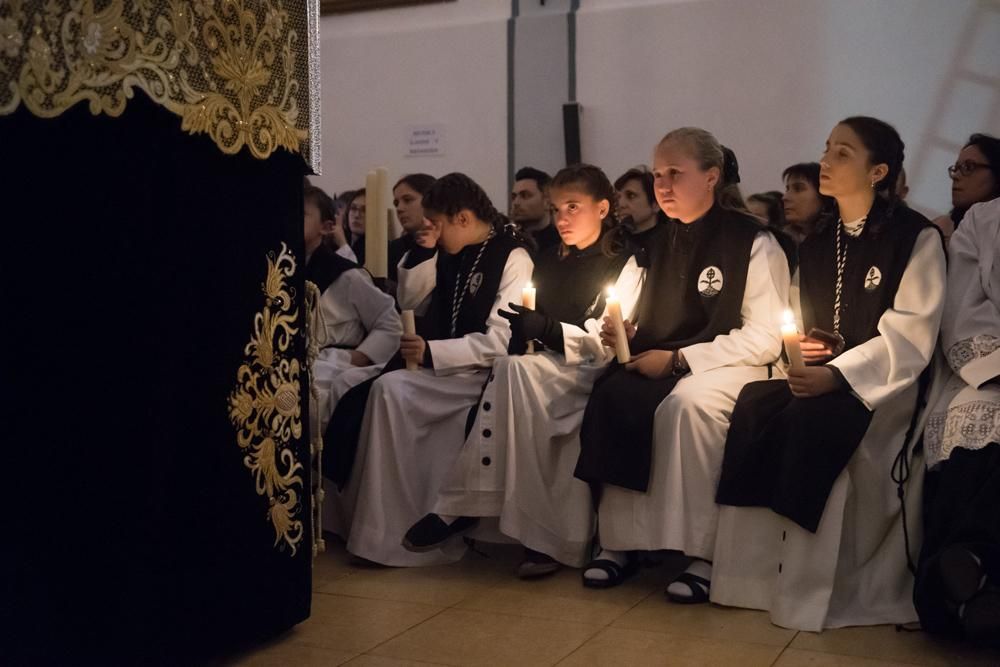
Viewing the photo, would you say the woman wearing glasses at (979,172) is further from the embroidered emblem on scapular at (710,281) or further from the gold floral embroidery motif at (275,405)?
the gold floral embroidery motif at (275,405)

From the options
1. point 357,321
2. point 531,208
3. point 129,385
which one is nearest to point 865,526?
point 129,385

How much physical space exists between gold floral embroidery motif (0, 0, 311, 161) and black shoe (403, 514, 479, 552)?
1704mm

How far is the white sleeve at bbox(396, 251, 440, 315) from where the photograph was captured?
5.43m

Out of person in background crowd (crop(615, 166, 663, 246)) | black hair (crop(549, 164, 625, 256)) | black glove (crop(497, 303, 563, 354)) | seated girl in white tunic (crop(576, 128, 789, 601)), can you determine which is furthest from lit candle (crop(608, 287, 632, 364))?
person in background crowd (crop(615, 166, 663, 246))

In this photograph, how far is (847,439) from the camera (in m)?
3.69

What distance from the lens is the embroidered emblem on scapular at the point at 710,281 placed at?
436 cm

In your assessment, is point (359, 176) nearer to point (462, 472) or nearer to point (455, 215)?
point (455, 215)

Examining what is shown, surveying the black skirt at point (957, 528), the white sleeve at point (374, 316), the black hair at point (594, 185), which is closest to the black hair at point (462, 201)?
the black hair at point (594, 185)

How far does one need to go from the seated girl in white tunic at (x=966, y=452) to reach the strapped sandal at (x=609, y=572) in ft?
3.60

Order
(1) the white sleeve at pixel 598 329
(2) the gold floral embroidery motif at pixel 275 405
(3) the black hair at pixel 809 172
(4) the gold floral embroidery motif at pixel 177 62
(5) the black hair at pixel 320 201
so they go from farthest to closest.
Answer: (3) the black hair at pixel 809 172
(5) the black hair at pixel 320 201
(1) the white sleeve at pixel 598 329
(2) the gold floral embroidery motif at pixel 275 405
(4) the gold floral embroidery motif at pixel 177 62

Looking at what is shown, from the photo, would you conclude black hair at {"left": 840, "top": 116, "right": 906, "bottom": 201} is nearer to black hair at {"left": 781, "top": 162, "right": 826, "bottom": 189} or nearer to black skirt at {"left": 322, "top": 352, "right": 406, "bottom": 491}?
black hair at {"left": 781, "top": 162, "right": 826, "bottom": 189}

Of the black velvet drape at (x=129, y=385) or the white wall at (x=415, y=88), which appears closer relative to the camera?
the black velvet drape at (x=129, y=385)

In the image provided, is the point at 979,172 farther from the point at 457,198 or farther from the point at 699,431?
the point at 457,198

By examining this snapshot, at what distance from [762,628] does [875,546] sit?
0.54 meters
